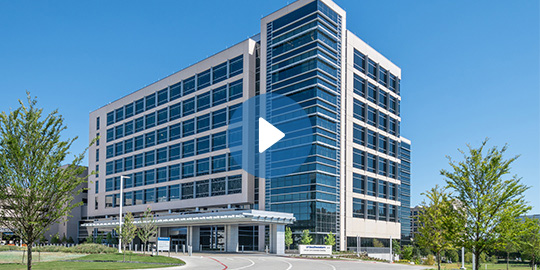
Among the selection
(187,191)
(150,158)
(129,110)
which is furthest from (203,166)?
(129,110)

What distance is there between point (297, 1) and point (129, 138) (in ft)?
155

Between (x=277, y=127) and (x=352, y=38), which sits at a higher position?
(x=352, y=38)

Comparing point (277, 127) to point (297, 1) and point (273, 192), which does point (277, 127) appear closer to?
point (273, 192)

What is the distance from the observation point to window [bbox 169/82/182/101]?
279 feet

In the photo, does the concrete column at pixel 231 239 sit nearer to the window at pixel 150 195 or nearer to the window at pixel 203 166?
the window at pixel 203 166

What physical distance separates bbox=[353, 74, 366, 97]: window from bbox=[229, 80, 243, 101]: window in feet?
58.4

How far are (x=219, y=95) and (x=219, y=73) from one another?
3.71 m

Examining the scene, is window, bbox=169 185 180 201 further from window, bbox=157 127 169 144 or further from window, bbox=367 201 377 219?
window, bbox=367 201 377 219

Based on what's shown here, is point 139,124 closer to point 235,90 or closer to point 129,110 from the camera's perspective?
point 129,110

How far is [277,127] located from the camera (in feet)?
222

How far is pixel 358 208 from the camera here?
71312mm

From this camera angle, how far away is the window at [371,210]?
73750 mm

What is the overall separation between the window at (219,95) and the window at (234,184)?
12.8 metres

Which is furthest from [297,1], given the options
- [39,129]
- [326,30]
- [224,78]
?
[39,129]
